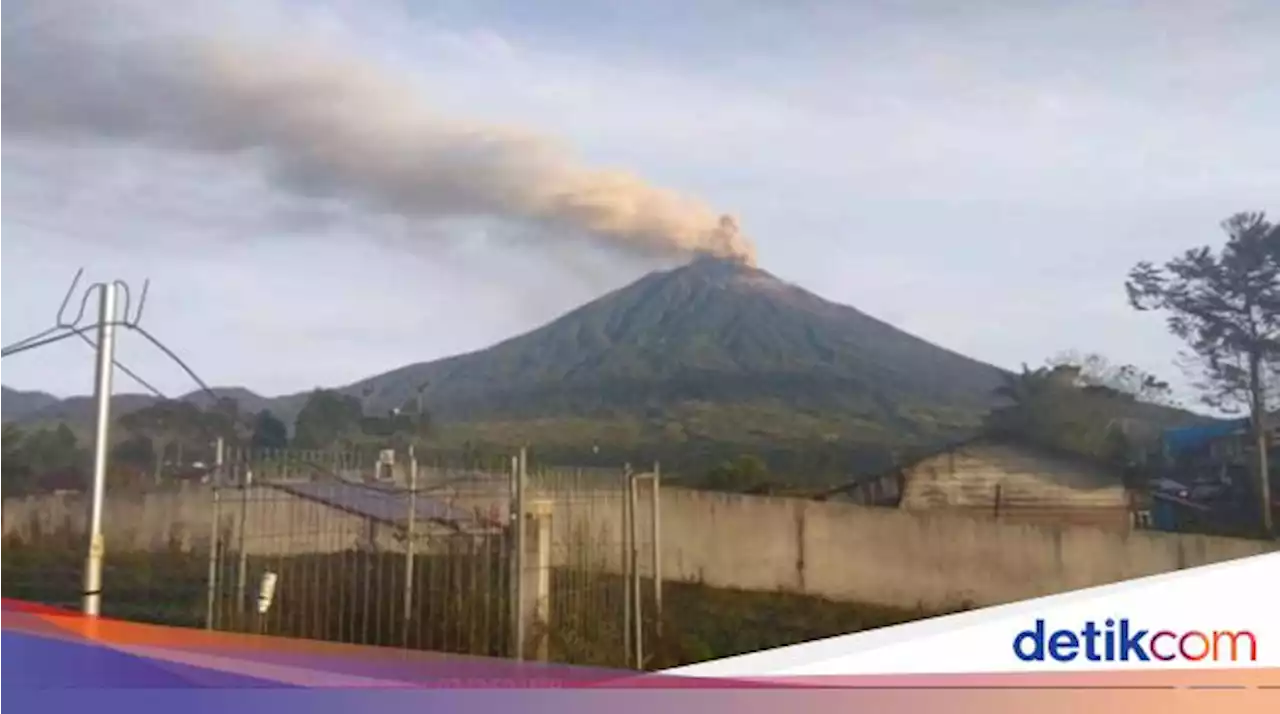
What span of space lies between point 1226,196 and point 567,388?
169 cm

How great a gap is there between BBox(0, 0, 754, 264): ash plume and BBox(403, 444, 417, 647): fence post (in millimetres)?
635

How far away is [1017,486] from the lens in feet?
9.46

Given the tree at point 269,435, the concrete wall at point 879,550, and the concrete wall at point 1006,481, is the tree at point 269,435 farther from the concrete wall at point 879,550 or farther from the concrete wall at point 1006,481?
the concrete wall at point 1006,481

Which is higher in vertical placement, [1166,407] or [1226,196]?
[1226,196]

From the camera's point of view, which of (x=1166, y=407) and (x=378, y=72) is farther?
(x=378, y=72)

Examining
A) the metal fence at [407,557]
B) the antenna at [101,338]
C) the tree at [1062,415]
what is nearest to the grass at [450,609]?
the metal fence at [407,557]

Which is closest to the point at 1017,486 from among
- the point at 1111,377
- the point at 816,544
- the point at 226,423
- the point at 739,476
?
the point at 1111,377

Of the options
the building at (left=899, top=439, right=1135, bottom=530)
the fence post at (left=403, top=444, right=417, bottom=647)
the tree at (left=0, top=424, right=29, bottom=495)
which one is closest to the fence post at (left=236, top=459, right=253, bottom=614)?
the fence post at (left=403, top=444, right=417, bottom=647)

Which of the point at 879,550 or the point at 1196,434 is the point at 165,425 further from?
the point at 1196,434

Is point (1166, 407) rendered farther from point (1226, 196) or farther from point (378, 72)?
point (378, 72)

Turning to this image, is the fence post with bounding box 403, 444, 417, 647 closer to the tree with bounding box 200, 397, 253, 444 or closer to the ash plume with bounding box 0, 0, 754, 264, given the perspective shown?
the tree with bounding box 200, 397, 253, 444

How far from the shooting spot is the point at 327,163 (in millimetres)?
3070

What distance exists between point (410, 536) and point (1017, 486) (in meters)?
1.45

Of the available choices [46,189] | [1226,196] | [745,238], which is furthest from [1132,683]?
[46,189]
